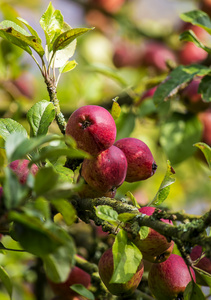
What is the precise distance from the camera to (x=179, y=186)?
2.50 m

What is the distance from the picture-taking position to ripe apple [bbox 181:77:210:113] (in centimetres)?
143

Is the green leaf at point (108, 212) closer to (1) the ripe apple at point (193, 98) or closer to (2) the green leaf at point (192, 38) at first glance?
(2) the green leaf at point (192, 38)

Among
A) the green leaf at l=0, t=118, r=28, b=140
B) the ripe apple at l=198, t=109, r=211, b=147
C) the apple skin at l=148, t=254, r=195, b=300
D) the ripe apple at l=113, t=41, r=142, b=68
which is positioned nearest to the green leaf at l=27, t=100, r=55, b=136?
the green leaf at l=0, t=118, r=28, b=140

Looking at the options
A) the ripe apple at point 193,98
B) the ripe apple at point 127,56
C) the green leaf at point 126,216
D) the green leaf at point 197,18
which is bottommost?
the ripe apple at point 127,56

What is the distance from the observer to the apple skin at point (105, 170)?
81 centimetres

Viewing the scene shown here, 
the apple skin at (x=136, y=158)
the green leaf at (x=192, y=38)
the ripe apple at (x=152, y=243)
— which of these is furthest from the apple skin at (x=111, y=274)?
the green leaf at (x=192, y=38)

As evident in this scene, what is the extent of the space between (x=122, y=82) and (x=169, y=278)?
96cm

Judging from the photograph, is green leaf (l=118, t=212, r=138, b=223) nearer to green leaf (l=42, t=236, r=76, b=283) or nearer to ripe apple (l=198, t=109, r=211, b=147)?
green leaf (l=42, t=236, r=76, b=283)

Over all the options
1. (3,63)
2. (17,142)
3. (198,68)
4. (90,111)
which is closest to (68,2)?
(3,63)

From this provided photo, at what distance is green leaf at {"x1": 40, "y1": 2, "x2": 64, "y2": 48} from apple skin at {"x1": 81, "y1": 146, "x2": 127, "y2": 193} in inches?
10.3

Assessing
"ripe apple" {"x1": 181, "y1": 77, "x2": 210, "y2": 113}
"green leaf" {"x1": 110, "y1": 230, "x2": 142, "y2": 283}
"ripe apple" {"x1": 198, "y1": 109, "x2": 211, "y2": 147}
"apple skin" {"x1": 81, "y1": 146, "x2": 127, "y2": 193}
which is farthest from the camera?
"ripe apple" {"x1": 198, "y1": 109, "x2": 211, "y2": 147}

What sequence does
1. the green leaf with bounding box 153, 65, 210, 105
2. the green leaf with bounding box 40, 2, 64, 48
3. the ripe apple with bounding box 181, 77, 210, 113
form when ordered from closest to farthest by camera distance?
1. the green leaf with bounding box 40, 2, 64, 48
2. the green leaf with bounding box 153, 65, 210, 105
3. the ripe apple with bounding box 181, 77, 210, 113

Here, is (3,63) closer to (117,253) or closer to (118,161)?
(118,161)

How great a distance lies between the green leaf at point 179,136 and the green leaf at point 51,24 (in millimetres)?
646
